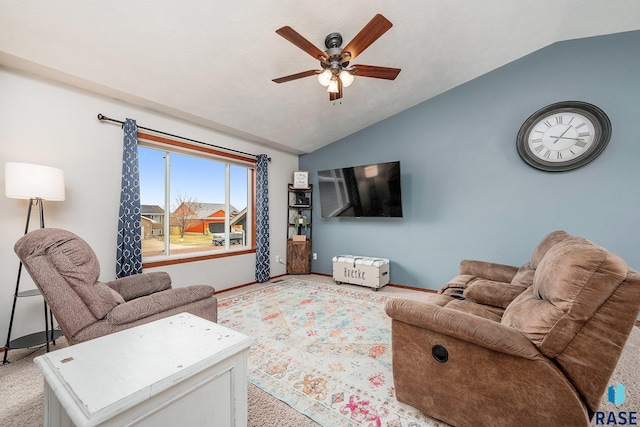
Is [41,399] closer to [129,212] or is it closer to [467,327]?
[129,212]

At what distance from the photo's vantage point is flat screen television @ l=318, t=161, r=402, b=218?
3.81 meters

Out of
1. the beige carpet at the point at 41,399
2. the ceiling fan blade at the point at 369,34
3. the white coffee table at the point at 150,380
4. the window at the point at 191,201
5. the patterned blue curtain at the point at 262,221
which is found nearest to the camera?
the white coffee table at the point at 150,380

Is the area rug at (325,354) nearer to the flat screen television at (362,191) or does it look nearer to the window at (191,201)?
the window at (191,201)

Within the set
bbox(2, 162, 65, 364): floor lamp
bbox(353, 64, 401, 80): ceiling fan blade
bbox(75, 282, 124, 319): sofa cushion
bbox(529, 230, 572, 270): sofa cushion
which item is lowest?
bbox(75, 282, 124, 319): sofa cushion

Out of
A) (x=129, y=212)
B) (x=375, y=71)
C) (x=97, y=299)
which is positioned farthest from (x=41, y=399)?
(x=375, y=71)

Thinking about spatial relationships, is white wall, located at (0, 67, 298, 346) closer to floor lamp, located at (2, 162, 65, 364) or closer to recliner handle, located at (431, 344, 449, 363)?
floor lamp, located at (2, 162, 65, 364)

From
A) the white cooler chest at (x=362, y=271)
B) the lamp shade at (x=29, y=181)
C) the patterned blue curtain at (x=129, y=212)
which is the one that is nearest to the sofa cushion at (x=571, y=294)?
the white cooler chest at (x=362, y=271)

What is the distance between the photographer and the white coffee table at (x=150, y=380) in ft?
2.46

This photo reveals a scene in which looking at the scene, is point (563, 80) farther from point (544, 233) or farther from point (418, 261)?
point (418, 261)

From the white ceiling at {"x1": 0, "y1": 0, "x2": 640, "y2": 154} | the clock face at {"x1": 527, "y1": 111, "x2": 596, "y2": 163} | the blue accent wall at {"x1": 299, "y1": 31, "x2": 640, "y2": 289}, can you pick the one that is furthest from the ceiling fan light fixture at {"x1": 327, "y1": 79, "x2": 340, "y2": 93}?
the clock face at {"x1": 527, "y1": 111, "x2": 596, "y2": 163}

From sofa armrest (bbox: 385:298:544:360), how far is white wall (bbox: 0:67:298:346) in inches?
122

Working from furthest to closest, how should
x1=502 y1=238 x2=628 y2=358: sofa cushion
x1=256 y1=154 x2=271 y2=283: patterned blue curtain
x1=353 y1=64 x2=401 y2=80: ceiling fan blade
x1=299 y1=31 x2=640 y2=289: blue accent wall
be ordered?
1. x1=256 y1=154 x2=271 y2=283: patterned blue curtain
2. x1=299 y1=31 x2=640 y2=289: blue accent wall
3. x1=353 y1=64 x2=401 y2=80: ceiling fan blade
4. x1=502 y1=238 x2=628 y2=358: sofa cushion

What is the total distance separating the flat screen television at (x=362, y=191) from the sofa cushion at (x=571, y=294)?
2664 millimetres

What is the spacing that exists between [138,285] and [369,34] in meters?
2.79
